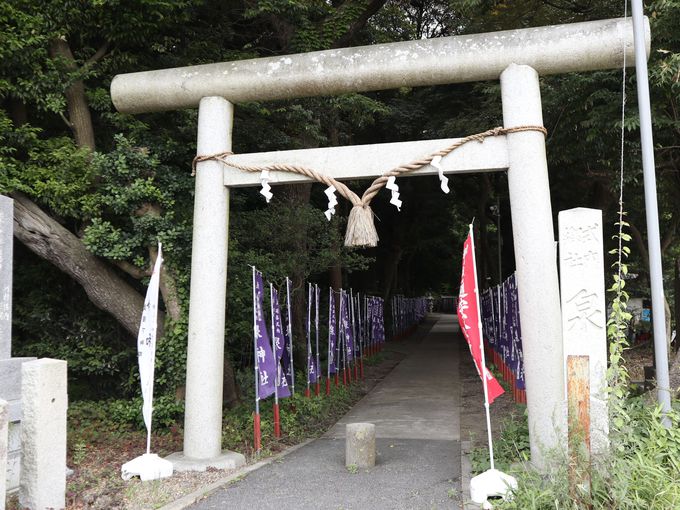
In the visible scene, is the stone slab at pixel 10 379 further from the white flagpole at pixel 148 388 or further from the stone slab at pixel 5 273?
the white flagpole at pixel 148 388

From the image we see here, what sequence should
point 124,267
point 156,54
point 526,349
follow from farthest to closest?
point 156,54 → point 124,267 → point 526,349

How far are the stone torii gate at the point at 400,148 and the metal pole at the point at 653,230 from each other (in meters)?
0.42

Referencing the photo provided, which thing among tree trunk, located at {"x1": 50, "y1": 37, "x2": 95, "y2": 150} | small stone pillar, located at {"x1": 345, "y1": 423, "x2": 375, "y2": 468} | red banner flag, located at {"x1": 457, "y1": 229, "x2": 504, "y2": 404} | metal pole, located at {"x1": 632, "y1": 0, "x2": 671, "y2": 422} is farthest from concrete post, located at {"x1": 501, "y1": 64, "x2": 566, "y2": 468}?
tree trunk, located at {"x1": 50, "y1": 37, "x2": 95, "y2": 150}

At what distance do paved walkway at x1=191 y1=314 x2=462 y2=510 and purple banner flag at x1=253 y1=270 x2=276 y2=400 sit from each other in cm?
96

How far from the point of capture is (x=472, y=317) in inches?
231

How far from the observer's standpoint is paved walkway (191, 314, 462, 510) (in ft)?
18.1

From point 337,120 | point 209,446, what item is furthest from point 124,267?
point 337,120

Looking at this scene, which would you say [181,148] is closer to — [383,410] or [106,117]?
[106,117]

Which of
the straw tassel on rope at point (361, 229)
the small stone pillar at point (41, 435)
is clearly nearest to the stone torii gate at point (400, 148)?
the straw tassel on rope at point (361, 229)

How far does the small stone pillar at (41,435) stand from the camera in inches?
192

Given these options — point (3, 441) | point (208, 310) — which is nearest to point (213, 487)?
point (208, 310)

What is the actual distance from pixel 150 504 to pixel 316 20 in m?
8.91

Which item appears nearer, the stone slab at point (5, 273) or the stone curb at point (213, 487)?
the stone curb at point (213, 487)

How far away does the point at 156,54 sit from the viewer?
9945mm
